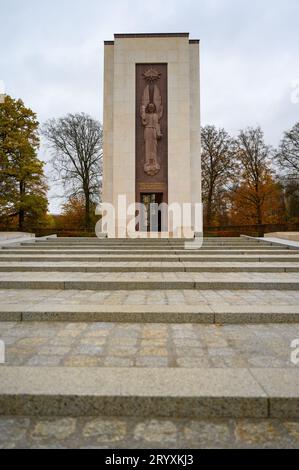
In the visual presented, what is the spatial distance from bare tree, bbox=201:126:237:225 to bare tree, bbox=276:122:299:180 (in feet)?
15.5

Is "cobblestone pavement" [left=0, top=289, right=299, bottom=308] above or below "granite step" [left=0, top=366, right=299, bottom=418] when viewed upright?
above

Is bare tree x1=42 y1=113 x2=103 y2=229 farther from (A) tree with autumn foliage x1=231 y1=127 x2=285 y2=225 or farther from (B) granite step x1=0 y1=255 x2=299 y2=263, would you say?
(B) granite step x1=0 y1=255 x2=299 y2=263

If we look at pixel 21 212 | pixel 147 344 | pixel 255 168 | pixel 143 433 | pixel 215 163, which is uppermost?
pixel 215 163

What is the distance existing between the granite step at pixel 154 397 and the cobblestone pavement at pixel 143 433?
7cm

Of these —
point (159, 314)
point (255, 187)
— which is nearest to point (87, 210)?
point (255, 187)

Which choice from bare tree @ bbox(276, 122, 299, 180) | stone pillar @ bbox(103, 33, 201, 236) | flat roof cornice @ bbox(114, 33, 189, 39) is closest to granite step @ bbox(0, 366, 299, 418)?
stone pillar @ bbox(103, 33, 201, 236)

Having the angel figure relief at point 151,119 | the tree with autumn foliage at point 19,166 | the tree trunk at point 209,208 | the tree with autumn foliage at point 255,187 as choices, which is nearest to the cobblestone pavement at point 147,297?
the angel figure relief at point 151,119

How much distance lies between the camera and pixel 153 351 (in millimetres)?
3307

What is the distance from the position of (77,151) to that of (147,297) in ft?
87.8

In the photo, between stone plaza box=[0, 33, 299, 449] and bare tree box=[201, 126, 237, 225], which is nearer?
stone plaza box=[0, 33, 299, 449]

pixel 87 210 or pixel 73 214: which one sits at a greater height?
pixel 87 210

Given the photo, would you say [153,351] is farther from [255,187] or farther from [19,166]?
[255,187]

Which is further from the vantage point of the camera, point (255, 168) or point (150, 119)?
point (255, 168)

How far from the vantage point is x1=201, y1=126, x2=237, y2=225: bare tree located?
31.0 metres
